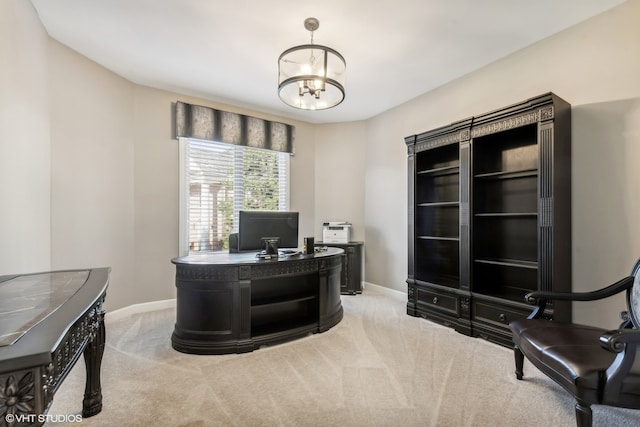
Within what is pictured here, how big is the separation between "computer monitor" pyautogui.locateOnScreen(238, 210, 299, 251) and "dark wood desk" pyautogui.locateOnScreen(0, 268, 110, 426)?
51.1 inches

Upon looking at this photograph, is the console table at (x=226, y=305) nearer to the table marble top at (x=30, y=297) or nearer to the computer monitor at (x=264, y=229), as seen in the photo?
the computer monitor at (x=264, y=229)

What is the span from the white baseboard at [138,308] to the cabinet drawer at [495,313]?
378cm

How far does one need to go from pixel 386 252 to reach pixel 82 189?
404 cm

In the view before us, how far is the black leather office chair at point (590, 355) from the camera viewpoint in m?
1.44

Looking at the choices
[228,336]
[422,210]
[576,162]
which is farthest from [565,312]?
[228,336]

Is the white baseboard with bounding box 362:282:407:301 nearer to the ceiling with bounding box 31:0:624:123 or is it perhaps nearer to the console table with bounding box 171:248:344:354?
the console table with bounding box 171:248:344:354

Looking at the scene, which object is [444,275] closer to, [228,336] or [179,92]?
[228,336]

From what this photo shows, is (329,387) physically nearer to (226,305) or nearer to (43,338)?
(226,305)

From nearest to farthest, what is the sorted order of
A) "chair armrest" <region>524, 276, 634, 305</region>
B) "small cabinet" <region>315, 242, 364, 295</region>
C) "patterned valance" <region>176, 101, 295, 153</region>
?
"chair armrest" <region>524, 276, 634, 305</region>, "patterned valance" <region>176, 101, 295, 153</region>, "small cabinet" <region>315, 242, 364, 295</region>

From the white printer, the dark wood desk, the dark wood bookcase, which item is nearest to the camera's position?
the dark wood desk

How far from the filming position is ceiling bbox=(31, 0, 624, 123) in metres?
2.43

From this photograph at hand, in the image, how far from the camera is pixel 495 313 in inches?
115

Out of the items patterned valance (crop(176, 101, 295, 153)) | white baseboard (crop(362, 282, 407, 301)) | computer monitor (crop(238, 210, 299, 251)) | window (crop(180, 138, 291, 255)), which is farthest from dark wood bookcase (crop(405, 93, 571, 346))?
window (crop(180, 138, 291, 255))

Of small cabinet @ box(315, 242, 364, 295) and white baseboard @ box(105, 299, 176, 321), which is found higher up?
small cabinet @ box(315, 242, 364, 295)
